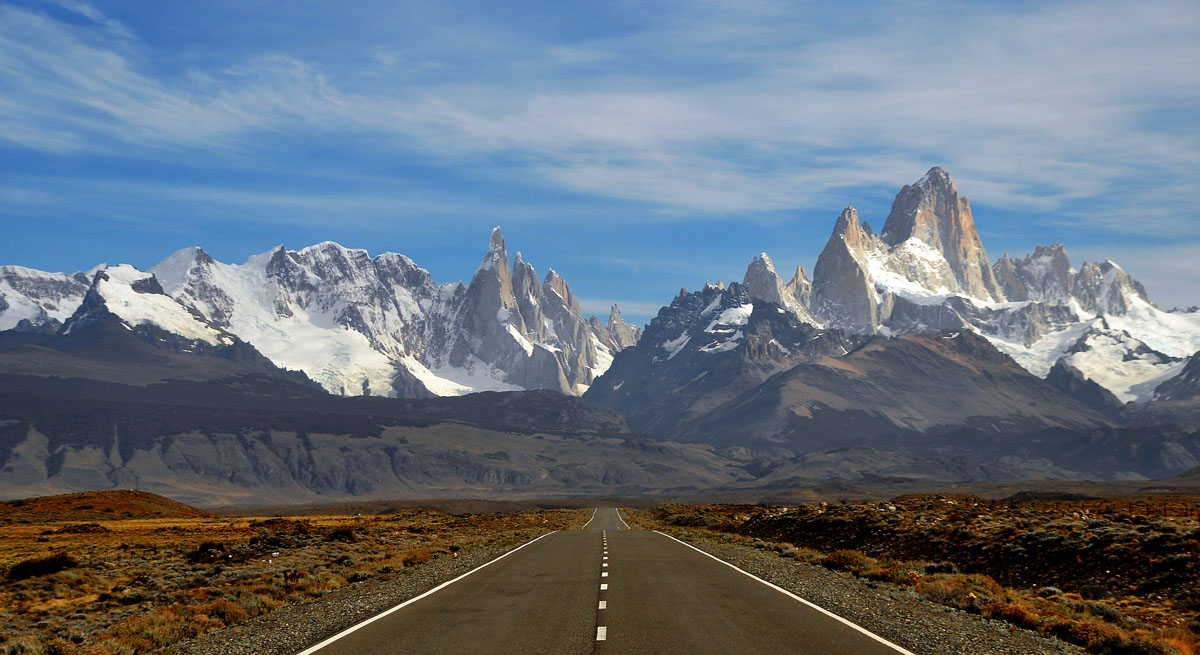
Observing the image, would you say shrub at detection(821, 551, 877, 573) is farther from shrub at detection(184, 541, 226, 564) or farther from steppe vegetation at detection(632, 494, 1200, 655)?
shrub at detection(184, 541, 226, 564)

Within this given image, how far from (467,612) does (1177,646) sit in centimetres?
1506

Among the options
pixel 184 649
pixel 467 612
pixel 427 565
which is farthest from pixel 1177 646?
pixel 427 565

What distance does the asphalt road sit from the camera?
19688 mm

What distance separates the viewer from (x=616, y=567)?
125ft

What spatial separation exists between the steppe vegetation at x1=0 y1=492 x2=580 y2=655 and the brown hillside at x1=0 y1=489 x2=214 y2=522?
857 inches

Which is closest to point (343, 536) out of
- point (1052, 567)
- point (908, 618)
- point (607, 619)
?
point (607, 619)

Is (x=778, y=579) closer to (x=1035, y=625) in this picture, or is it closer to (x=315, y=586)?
(x=1035, y=625)

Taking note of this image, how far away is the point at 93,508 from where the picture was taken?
101 metres

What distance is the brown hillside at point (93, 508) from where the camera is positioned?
300 feet

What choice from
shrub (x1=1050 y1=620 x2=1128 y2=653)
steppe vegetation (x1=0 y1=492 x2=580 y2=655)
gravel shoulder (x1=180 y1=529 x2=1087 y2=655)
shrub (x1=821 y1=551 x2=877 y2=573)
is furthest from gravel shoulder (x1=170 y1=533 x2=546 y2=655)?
shrub (x1=1050 y1=620 x2=1128 y2=653)

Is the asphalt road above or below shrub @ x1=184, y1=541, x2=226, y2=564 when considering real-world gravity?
above

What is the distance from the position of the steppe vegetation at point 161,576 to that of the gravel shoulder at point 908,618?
14518 millimetres

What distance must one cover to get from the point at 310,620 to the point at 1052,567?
2275 cm

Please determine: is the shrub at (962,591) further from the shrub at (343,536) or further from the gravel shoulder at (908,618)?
the shrub at (343,536)
